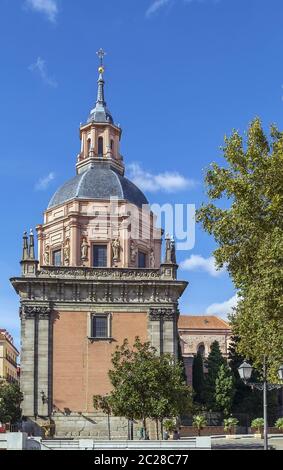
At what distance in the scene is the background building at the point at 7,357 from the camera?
8696cm

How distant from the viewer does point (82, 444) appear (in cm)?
2297

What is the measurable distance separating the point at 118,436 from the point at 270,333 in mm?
24138

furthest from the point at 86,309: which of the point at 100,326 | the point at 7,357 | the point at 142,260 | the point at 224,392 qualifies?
the point at 7,357

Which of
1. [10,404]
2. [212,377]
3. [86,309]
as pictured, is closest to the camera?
[10,404]

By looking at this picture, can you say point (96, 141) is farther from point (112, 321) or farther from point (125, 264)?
point (112, 321)

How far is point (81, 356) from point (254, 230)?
25.1 metres

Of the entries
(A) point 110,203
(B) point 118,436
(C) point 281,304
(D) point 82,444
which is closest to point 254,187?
(C) point 281,304

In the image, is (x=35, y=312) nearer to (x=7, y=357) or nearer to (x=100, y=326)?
(x=100, y=326)

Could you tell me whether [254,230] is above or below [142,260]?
below

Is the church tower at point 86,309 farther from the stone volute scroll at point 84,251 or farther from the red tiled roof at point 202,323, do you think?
the red tiled roof at point 202,323

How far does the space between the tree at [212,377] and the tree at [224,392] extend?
A: 524mm

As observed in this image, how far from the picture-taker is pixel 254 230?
20.0m
